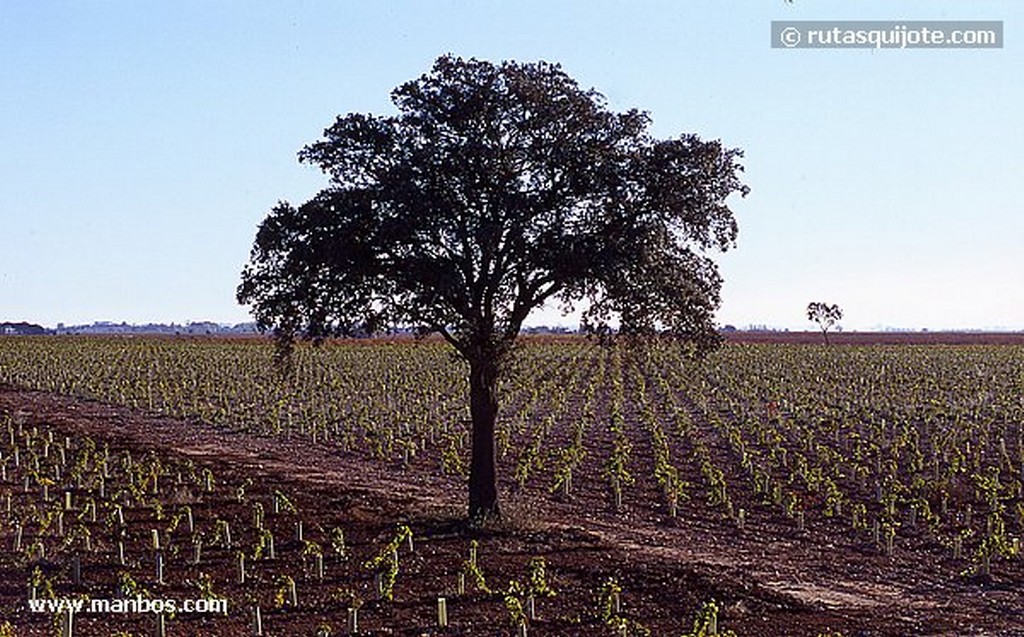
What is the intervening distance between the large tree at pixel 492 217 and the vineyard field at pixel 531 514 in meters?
1.83

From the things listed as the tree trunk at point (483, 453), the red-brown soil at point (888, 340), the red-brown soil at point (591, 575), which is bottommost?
the red-brown soil at point (591, 575)

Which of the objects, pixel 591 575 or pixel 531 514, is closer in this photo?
pixel 591 575

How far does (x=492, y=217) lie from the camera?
1723 centimetres

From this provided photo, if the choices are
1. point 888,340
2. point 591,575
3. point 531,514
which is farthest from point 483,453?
point 888,340

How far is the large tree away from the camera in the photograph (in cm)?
1694

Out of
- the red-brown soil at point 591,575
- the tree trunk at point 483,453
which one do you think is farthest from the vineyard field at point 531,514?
the tree trunk at point 483,453

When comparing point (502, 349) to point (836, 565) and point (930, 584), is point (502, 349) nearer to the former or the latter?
point (836, 565)

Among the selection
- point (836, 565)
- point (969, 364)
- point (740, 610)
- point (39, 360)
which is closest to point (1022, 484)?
point (836, 565)

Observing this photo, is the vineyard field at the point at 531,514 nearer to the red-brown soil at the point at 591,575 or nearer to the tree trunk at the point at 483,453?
the red-brown soil at the point at 591,575

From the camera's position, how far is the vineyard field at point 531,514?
13906 millimetres

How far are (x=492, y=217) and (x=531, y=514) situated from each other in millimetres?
6019

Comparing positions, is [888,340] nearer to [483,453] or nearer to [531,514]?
[531,514]

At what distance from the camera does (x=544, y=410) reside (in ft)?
128

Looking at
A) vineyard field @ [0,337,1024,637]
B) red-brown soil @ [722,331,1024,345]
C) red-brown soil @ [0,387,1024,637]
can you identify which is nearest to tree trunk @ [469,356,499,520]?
red-brown soil @ [0,387,1024,637]
